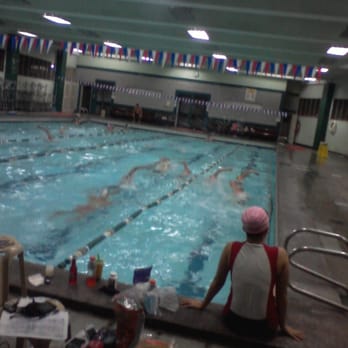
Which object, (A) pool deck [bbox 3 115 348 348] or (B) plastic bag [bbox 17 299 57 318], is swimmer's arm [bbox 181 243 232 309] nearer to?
(A) pool deck [bbox 3 115 348 348]

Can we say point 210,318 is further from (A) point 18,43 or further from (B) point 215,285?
(A) point 18,43

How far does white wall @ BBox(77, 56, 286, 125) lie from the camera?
24.6 meters

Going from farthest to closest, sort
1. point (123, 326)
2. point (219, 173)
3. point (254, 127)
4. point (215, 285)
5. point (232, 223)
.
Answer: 1. point (254, 127)
2. point (219, 173)
3. point (232, 223)
4. point (215, 285)
5. point (123, 326)

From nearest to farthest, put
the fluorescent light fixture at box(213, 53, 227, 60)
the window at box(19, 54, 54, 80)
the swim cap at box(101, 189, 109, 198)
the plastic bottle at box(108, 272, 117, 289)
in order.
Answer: the plastic bottle at box(108, 272, 117, 289) → the swim cap at box(101, 189, 109, 198) → the fluorescent light fixture at box(213, 53, 227, 60) → the window at box(19, 54, 54, 80)

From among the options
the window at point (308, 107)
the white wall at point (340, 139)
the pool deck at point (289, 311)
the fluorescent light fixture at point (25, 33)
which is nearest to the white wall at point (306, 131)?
the window at point (308, 107)

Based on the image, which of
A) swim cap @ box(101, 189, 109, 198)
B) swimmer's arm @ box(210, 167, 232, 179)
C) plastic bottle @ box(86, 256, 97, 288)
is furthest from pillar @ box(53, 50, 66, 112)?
plastic bottle @ box(86, 256, 97, 288)

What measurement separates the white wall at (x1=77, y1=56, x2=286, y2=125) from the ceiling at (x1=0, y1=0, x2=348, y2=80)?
30.5 feet

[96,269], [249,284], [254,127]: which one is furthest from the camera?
→ [254,127]

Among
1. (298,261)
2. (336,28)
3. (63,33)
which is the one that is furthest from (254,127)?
(298,261)

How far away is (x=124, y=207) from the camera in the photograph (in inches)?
293

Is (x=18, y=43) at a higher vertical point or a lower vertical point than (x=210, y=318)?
higher

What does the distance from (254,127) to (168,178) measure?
15227 mm

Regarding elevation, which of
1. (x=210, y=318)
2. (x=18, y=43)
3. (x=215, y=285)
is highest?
(x=18, y=43)

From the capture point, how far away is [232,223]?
736cm
